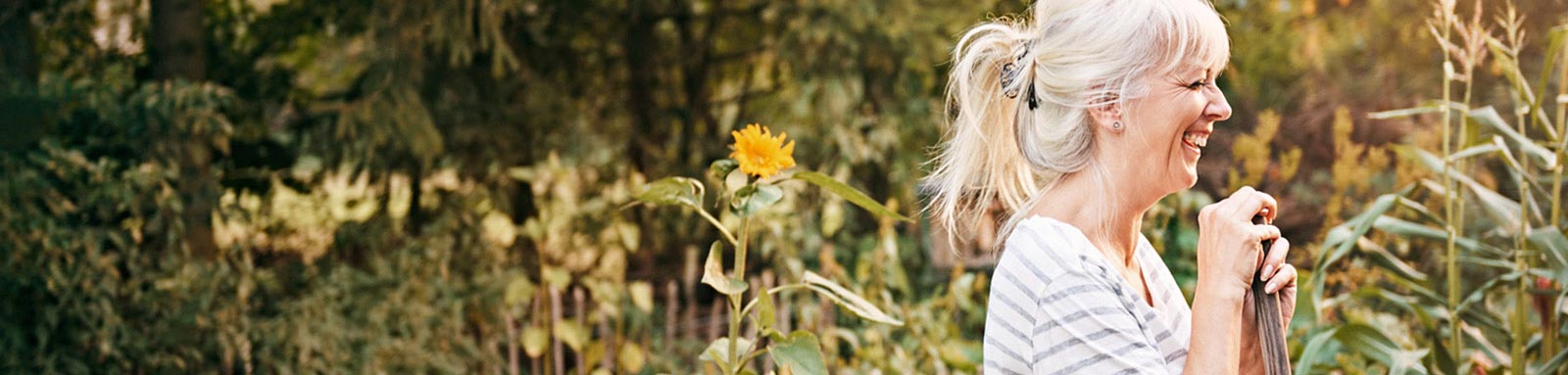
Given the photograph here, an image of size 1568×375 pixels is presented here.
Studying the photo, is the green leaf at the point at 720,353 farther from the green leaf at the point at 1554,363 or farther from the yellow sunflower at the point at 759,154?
the green leaf at the point at 1554,363

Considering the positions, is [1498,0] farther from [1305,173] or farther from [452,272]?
[452,272]

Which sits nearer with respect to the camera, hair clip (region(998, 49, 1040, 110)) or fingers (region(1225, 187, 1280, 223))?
fingers (region(1225, 187, 1280, 223))

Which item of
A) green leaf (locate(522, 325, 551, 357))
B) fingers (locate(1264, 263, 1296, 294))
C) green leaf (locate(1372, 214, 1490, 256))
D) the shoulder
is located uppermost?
the shoulder

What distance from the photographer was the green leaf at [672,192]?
182 cm

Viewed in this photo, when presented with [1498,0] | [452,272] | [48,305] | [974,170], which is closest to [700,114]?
[452,272]

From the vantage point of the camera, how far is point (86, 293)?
3223mm

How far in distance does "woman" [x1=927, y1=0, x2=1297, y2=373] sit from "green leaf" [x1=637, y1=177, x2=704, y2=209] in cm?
60

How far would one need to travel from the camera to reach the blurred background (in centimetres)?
319

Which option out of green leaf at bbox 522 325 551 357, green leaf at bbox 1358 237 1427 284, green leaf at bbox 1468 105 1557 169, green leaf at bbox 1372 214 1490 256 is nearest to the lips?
green leaf at bbox 1372 214 1490 256

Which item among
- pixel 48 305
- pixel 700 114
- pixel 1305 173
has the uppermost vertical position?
pixel 700 114

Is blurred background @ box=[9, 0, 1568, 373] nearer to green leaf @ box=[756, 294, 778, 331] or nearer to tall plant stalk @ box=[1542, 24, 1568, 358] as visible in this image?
tall plant stalk @ box=[1542, 24, 1568, 358]

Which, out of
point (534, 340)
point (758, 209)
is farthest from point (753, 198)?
point (534, 340)

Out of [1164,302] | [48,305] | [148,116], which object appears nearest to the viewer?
[1164,302]

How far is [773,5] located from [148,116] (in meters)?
1.96
